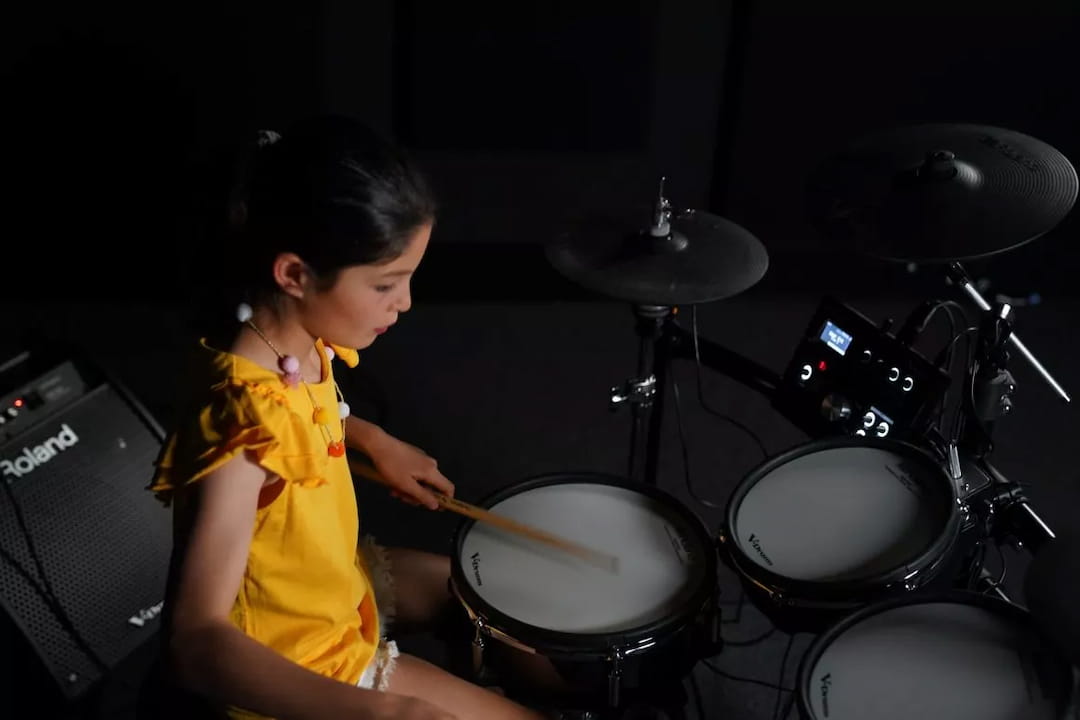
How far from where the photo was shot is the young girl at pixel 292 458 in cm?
110

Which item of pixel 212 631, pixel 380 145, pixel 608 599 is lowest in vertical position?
pixel 608 599

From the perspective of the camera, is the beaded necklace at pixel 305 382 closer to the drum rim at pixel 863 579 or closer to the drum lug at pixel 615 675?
the drum lug at pixel 615 675

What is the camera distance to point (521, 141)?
9.70 ft

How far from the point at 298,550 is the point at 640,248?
0.68m

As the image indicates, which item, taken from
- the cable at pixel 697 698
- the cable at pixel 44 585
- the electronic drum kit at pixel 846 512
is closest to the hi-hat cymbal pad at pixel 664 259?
the electronic drum kit at pixel 846 512

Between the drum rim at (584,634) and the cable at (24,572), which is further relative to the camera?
the cable at (24,572)

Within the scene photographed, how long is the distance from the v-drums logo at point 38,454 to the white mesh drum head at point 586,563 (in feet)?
2.69

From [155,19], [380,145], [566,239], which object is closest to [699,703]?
[566,239]

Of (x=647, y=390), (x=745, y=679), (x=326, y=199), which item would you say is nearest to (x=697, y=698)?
(x=745, y=679)

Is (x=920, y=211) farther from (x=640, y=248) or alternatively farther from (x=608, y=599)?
(x=608, y=599)

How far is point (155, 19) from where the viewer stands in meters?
2.72

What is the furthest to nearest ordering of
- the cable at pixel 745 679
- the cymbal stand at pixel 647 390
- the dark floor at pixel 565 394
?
the dark floor at pixel 565 394 < the cable at pixel 745 679 < the cymbal stand at pixel 647 390

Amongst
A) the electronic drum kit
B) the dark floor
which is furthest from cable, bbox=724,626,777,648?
the electronic drum kit

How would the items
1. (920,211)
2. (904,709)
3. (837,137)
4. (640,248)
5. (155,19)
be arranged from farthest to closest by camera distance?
(837,137)
(155,19)
(640,248)
(920,211)
(904,709)
